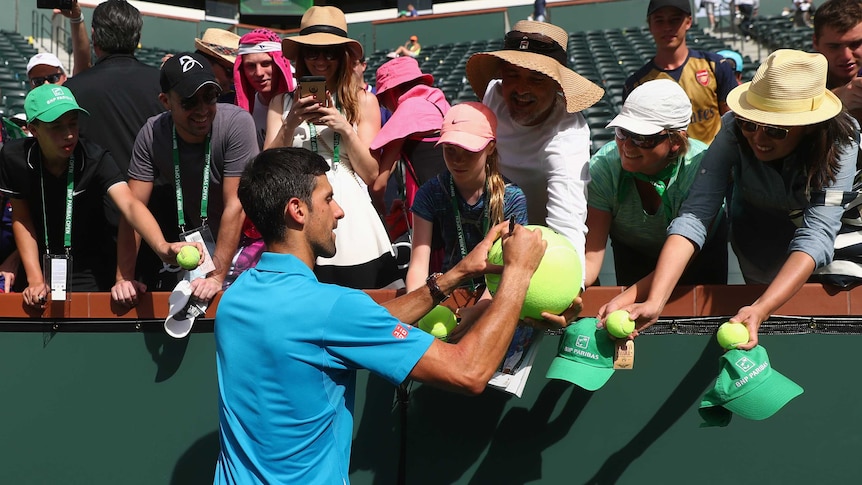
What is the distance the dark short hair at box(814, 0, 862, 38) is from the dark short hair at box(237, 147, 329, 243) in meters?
2.73

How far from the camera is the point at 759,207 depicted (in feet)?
11.6

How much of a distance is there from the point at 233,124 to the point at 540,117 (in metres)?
1.43

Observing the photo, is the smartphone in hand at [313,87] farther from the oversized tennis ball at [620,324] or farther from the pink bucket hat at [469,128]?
the oversized tennis ball at [620,324]

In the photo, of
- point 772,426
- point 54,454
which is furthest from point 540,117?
point 54,454

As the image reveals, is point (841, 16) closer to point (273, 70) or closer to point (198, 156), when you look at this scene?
point (273, 70)

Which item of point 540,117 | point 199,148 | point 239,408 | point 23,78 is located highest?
point 540,117

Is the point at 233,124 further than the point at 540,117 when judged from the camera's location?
Yes

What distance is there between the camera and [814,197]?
10.6ft

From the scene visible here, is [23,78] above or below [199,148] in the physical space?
below

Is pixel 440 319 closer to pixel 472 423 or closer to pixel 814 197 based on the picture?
pixel 472 423

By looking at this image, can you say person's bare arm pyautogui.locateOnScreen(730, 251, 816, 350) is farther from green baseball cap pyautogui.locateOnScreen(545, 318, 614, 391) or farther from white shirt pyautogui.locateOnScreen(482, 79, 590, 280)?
white shirt pyautogui.locateOnScreen(482, 79, 590, 280)

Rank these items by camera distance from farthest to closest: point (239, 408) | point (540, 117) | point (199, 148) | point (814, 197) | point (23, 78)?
point (23, 78)
point (199, 148)
point (540, 117)
point (814, 197)
point (239, 408)

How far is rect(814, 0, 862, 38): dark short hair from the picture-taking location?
13.5ft

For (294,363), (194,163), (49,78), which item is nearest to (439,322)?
(294,363)
